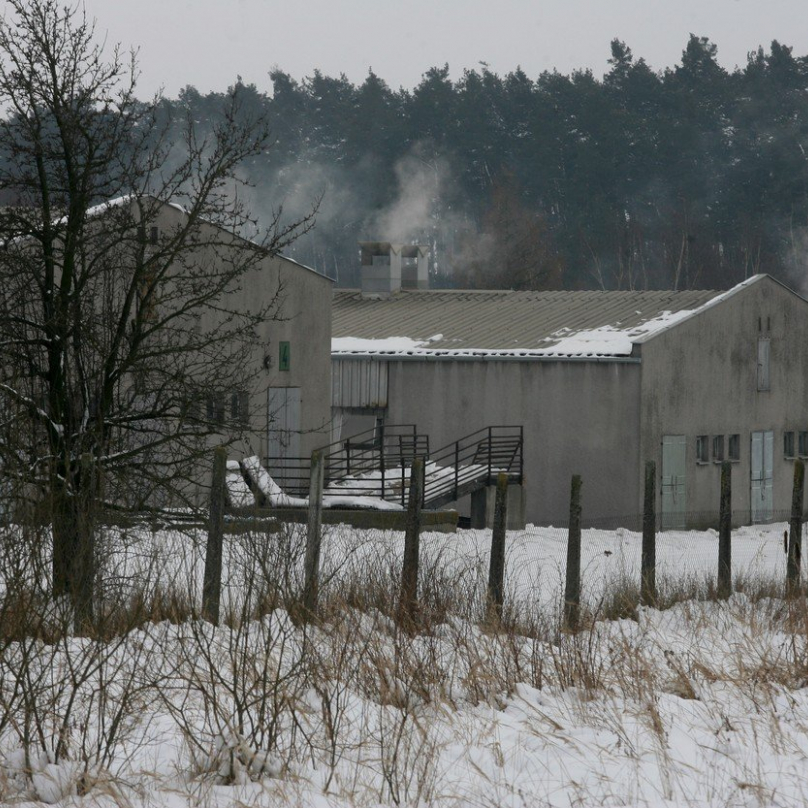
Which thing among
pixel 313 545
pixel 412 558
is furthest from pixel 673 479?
pixel 313 545

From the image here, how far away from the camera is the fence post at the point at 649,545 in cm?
1184

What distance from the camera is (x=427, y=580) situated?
9859 millimetres

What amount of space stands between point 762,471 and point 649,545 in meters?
19.2

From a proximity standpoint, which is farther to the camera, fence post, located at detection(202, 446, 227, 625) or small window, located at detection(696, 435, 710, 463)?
small window, located at detection(696, 435, 710, 463)

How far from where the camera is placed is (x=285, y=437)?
24.5 metres

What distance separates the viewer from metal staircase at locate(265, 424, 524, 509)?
902 inches

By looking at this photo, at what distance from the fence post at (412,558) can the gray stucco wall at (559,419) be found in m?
15.5

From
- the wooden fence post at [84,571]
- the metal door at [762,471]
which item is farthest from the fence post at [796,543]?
the metal door at [762,471]

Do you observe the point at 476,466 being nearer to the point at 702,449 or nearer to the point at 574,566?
the point at 702,449

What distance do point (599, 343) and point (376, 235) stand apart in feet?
171

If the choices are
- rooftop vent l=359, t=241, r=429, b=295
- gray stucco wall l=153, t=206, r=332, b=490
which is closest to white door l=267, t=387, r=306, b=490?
gray stucco wall l=153, t=206, r=332, b=490

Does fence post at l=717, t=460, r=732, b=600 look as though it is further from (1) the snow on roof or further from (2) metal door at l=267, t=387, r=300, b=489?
(1) the snow on roof

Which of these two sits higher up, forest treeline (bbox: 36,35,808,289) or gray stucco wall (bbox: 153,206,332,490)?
forest treeline (bbox: 36,35,808,289)

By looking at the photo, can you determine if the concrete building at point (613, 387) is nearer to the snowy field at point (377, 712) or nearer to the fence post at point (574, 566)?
the fence post at point (574, 566)
